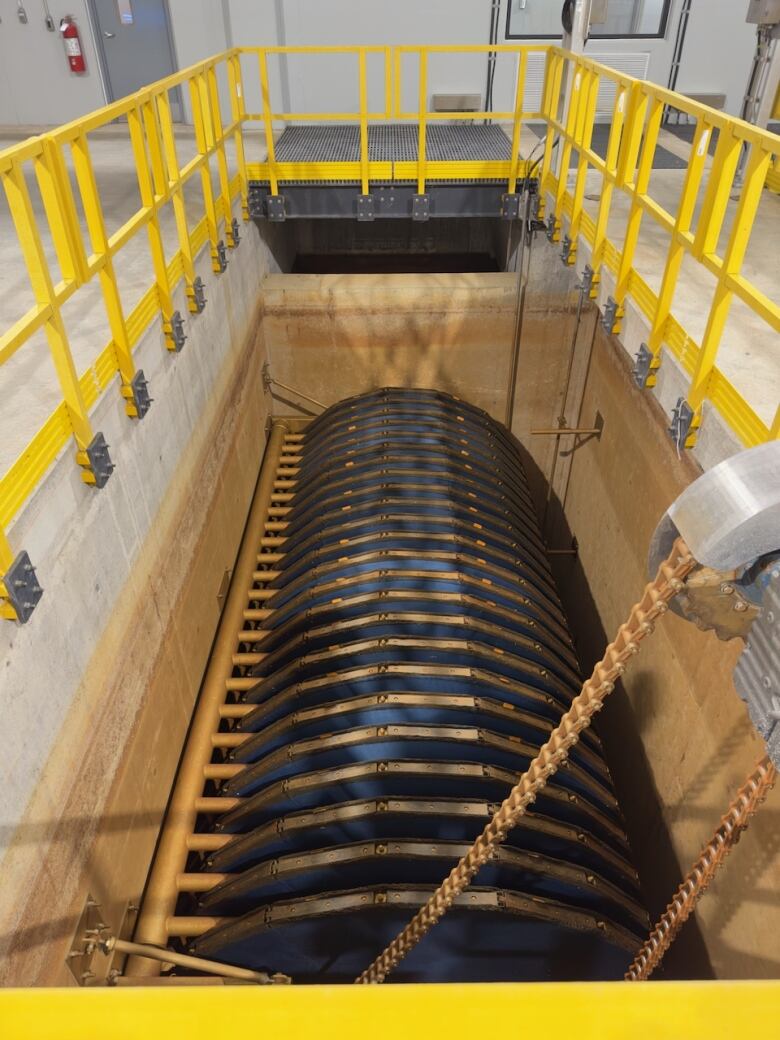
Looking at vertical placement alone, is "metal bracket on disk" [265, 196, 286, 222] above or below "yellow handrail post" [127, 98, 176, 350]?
below

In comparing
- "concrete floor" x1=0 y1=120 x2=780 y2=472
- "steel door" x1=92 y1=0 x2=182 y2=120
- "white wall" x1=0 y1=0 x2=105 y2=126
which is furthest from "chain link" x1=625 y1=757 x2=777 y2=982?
"white wall" x1=0 y1=0 x2=105 y2=126

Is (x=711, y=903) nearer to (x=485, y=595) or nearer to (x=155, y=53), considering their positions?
(x=485, y=595)

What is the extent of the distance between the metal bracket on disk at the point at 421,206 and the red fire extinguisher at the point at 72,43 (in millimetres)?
6385

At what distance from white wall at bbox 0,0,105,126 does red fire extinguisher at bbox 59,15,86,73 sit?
6cm

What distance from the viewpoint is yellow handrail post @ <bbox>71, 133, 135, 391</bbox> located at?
291 cm

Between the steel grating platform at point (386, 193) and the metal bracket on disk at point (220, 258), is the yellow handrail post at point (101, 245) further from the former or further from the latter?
the steel grating platform at point (386, 193)

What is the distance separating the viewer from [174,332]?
4.11 m

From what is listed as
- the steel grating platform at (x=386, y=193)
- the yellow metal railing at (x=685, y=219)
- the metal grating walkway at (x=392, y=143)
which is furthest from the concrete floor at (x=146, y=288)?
the metal grating walkway at (x=392, y=143)

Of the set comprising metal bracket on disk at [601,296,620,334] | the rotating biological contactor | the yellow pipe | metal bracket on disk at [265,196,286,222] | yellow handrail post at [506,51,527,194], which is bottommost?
the yellow pipe

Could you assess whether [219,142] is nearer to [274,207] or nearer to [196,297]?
[274,207]

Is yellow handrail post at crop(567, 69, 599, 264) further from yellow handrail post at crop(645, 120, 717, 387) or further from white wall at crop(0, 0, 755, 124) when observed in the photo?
white wall at crop(0, 0, 755, 124)

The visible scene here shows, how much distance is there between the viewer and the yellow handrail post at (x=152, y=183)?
140 inches

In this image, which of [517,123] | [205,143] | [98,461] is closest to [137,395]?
[98,461]

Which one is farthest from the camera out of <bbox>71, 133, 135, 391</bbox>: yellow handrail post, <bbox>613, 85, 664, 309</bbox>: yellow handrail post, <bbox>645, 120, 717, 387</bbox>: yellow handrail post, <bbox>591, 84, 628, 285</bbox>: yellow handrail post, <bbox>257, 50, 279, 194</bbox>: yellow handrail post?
<bbox>257, 50, 279, 194</bbox>: yellow handrail post
